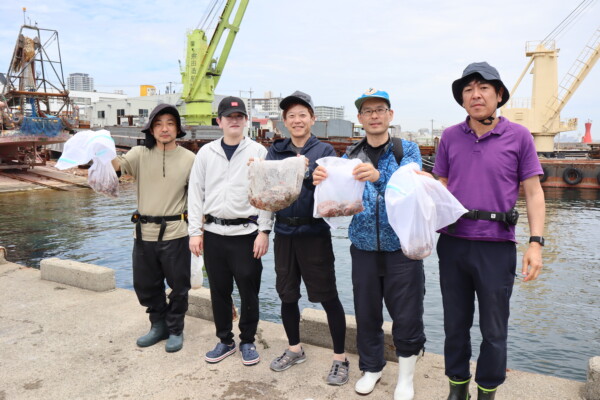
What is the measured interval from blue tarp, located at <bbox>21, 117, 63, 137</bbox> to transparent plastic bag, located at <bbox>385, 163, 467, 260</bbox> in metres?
24.1

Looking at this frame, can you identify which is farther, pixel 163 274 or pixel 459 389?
pixel 163 274

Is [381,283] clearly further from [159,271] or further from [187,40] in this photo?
[187,40]

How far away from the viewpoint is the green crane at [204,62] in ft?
95.2

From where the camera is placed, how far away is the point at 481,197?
7.84ft

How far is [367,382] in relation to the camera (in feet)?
9.24

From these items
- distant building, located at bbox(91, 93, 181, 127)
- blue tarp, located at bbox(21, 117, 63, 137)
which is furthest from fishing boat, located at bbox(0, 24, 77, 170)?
distant building, located at bbox(91, 93, 181, 127)

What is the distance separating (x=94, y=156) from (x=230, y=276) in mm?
1359

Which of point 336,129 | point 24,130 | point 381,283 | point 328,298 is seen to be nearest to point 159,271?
point 328,298

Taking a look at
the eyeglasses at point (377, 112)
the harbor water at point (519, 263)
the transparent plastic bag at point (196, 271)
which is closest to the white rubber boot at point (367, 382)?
the eyeglasses at point (377, 112)

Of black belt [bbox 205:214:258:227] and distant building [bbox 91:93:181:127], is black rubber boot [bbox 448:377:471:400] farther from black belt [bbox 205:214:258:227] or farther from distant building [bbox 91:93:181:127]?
distant building [bbox 91:93:181:127]

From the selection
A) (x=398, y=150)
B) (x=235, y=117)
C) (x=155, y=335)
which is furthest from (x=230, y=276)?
(x=398, y=150)

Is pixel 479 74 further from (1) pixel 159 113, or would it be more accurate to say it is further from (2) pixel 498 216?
(1) pixel 159 113

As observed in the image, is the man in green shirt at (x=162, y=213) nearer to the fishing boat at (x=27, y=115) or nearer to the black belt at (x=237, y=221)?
the black belt at (x=237, y=221)

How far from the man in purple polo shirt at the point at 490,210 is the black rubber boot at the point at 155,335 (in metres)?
2.44
